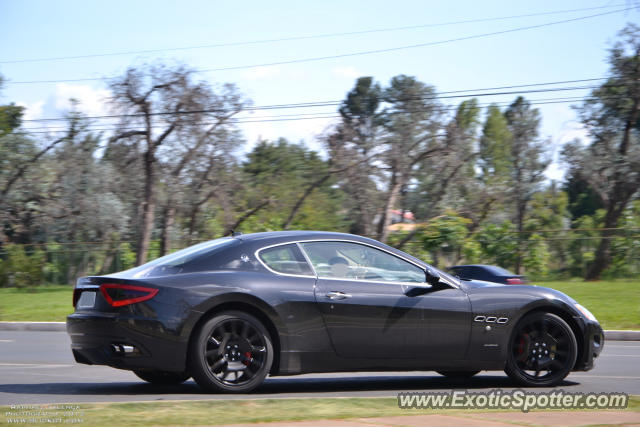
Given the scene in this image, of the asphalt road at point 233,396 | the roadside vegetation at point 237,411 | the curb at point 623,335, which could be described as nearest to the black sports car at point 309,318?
the asphalt road at point 233,396

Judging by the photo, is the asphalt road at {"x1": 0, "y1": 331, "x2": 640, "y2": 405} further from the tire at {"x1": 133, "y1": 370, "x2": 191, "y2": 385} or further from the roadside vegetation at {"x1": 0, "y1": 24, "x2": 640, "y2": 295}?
the roadside vegetation at {"x1": 0, "y1": 24, "x2": 640, "y2": 295}

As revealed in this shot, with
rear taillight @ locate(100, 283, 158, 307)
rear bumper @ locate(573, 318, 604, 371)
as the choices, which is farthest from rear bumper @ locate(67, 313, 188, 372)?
rear bumper @ locate(573, 318, 604, 371)

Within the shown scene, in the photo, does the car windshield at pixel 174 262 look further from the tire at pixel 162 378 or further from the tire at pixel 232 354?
the tire at pixel 162 378

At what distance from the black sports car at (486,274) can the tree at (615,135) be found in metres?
23.0

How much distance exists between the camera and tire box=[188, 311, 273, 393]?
6797 millimetres

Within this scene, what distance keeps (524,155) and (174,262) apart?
32352 millimetres

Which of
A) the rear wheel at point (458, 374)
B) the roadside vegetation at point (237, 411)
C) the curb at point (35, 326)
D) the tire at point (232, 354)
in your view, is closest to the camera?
→ the roadside vegetation at point (237, 411)

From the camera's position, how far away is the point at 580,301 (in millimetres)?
19391

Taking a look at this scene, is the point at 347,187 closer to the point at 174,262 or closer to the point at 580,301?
the point at 580,301

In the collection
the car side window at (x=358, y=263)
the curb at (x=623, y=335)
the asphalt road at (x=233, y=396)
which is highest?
the car side window at (x=358, y=263)

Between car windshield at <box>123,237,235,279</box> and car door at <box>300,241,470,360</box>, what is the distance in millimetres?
783

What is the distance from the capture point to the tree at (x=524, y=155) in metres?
35.5

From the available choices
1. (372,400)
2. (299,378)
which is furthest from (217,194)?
(372,400)

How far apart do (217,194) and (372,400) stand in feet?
74.8
